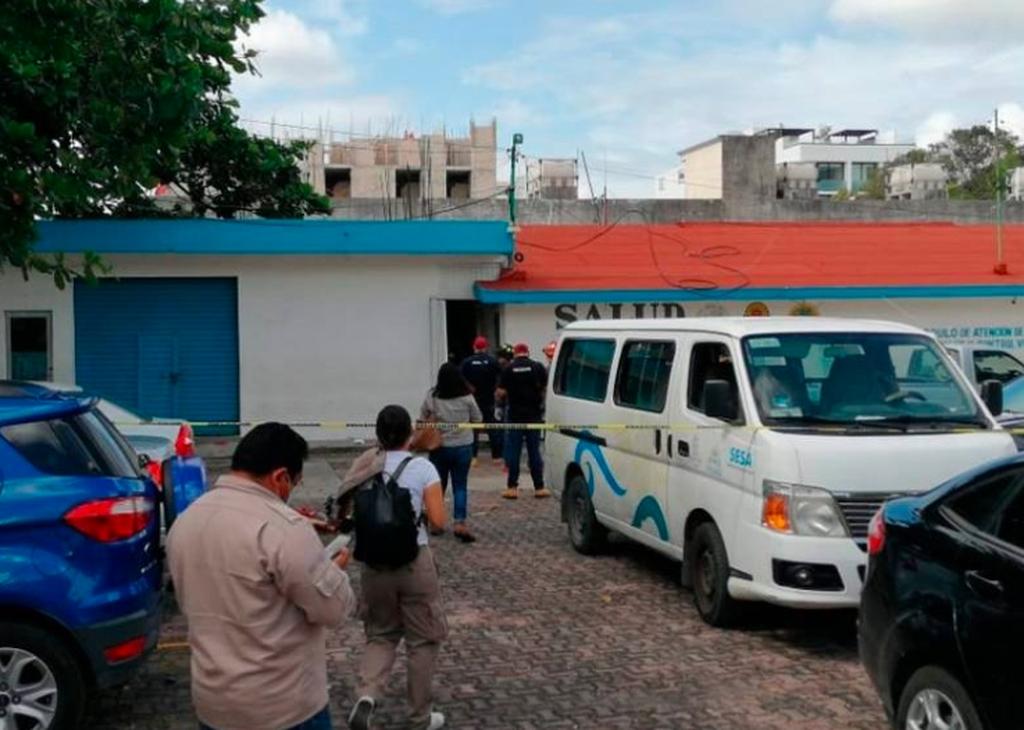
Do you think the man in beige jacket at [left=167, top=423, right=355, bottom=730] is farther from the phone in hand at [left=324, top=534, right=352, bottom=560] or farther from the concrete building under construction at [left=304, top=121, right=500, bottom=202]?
the concrete building under construction at [left=304, top=121, right=500, bottom=202]

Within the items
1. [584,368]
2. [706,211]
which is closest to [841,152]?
[706,211]

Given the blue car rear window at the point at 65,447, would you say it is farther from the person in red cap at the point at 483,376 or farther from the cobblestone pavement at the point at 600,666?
the person in red cap at the point at 483,376

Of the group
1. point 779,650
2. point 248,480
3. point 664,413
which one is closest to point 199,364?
point 664,413

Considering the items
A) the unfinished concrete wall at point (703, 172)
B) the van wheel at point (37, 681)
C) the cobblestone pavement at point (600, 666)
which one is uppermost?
the unfinished concrete wall at point (703, 172)

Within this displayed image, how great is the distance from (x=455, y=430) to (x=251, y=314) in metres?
9.26

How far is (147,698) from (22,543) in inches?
64.4

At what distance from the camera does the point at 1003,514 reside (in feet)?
15.3

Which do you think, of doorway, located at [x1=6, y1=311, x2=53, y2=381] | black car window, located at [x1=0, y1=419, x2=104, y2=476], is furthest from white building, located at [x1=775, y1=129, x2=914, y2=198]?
black car window, located at [x1=0, y1=419, x2=104, y2=476]

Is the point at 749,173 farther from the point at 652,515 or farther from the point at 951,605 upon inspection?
the point at 951,605

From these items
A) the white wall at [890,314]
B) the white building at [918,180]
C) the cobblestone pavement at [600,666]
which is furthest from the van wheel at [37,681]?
the white building at [918,180]

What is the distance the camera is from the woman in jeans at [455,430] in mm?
11180

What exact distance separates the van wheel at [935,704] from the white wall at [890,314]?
52.0 ft

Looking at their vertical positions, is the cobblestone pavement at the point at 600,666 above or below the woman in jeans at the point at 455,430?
below

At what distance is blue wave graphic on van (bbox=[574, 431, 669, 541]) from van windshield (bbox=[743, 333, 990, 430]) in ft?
4.86
